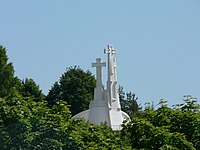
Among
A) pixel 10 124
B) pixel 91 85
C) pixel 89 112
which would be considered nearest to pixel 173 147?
pixel 10 124

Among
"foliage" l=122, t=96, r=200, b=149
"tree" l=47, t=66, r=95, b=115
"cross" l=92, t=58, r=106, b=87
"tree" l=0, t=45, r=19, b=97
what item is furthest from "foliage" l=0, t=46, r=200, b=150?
"tree" l=47, t=66, r=95, b=115

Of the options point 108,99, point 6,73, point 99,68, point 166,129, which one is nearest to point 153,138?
point 166,129

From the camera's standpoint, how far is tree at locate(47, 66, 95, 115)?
2387 inches

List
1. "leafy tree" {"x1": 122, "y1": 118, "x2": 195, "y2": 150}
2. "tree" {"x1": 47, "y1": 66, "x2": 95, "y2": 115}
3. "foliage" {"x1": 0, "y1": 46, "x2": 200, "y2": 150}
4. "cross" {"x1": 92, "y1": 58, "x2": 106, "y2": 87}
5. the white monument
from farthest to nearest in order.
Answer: "tree" {"x1": 47, "y1": 66, "x2": 95, "y2": 115}, "cross" {"x1": 92, "y1": 58, "x2": 106, "y2": 87}, the white monument, "leafy tree" {"x1": 122, "y1": 118, "x2": 195, "y2": 150}, "foliage" {"x1": 0, "y1": 46, "x2": 200, "y2": 150}

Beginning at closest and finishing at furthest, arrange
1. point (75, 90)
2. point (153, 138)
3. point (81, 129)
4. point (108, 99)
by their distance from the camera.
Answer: point (81, 129), point (153, 138), point (108, 99), point (75, 90)

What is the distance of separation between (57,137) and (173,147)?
122 inches

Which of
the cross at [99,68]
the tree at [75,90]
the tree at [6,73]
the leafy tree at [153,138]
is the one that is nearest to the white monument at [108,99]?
the cross at [99,68]

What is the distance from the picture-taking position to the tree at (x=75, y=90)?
6062 cm

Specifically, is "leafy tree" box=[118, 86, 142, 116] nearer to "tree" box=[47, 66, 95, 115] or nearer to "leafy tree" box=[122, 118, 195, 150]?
"tree" box=[47, 66, 95, 115]

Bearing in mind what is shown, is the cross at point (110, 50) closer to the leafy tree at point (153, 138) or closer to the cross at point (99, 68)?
the cross at point (99, 68)

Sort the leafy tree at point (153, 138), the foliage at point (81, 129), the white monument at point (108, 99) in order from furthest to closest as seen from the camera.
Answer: the white monument at point (108, 99)
the leafy tree at point (153, 138)
the foliage at point (81, 129)

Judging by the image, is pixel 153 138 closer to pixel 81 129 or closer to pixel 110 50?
pixel 81 129

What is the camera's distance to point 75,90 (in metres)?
61.2

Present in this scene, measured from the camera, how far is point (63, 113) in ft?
63.3
